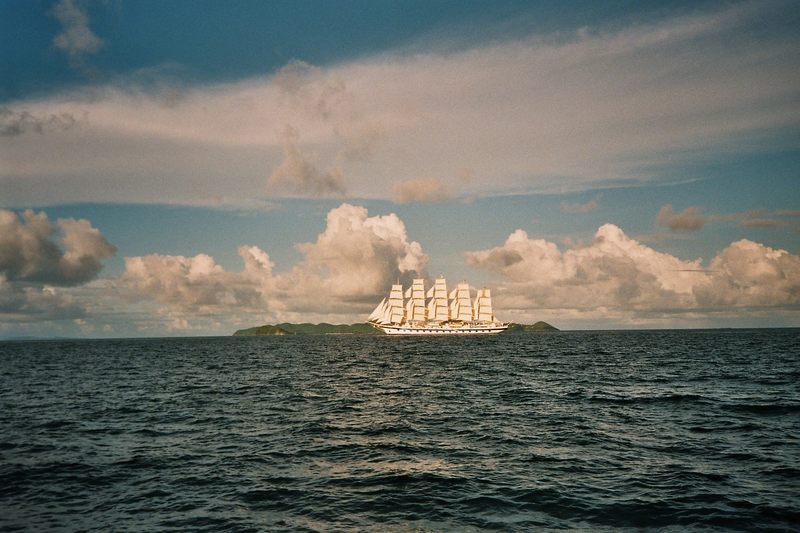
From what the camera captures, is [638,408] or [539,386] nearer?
[638,408]

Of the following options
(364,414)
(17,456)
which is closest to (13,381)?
(17,456)

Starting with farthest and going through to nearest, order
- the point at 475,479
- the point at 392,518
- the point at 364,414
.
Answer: the point at 364,414
the point at 475,479
the point at 392,518

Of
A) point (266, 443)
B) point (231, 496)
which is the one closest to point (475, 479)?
point (231, 496)

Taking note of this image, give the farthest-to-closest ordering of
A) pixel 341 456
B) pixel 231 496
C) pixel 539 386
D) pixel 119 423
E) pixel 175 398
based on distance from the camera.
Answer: pixel 539 386
pixel 175 398
pixel 119 423
pixel 341 456
pixel 231 496

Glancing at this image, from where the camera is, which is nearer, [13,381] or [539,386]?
[539,386]

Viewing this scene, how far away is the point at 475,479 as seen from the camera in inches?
830

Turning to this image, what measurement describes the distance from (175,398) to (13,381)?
119 feet

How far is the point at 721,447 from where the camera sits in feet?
83.9

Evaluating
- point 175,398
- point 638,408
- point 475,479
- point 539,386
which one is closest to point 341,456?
point 475,479

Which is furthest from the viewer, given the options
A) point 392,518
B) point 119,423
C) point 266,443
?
point 119,423

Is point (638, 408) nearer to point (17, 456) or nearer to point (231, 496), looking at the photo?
point (231, 496)

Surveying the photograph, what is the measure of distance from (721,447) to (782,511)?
9.13 metres

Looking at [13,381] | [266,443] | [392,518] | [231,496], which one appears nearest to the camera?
[392,518]

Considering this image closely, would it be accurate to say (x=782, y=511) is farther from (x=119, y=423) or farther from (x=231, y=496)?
(x=119, y=423)
